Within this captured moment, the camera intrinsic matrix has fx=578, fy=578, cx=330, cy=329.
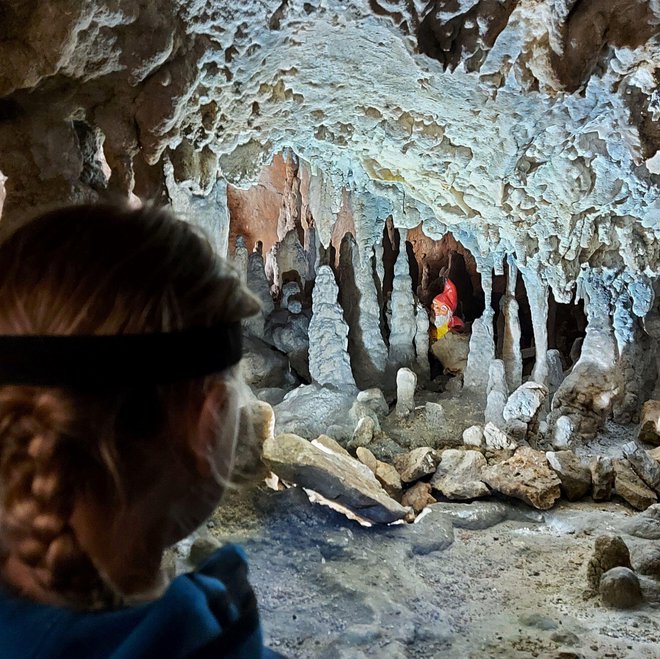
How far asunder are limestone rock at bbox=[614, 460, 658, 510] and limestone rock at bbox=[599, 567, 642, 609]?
1815 millimetres

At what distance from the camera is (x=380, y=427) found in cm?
653

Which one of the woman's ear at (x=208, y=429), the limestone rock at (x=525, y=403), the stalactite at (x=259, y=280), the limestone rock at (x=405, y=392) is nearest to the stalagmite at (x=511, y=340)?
the limestone rock at (x=525, y=403)

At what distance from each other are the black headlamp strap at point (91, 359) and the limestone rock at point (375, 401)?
6.18 m

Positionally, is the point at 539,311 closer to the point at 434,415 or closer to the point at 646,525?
the point at 434,415

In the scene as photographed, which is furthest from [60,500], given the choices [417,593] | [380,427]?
[380,427]

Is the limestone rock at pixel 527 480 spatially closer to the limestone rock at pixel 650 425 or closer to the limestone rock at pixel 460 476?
the limestone rock at pixel 460 476

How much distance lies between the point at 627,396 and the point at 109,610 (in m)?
7.52

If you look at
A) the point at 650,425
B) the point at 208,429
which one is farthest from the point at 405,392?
the point at 208,429

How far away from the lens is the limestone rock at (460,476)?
4.83 m

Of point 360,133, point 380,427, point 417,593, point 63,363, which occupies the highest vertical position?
point 360,133

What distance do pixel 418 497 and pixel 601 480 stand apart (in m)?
1.60

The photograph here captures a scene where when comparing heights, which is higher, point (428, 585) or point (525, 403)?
point (428, 585)

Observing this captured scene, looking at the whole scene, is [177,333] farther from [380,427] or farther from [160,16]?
[380,427]

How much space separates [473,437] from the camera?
6074 mm
